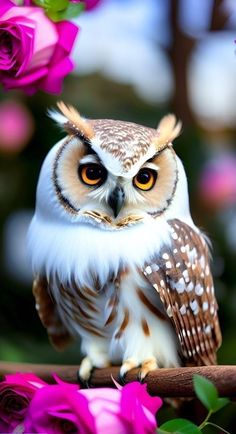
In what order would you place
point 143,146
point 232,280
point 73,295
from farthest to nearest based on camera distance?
point 232,280 → point 73,295 → point 143,146

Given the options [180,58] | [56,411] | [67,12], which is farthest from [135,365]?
[180,58]

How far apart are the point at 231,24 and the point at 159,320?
23.8 inches

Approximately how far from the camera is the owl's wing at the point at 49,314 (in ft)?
3.65

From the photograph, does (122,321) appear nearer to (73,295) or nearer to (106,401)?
(73,295)

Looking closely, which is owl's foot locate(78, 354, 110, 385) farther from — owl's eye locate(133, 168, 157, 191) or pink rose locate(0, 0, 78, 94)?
pink rose locate(0, 0, 78, 94)

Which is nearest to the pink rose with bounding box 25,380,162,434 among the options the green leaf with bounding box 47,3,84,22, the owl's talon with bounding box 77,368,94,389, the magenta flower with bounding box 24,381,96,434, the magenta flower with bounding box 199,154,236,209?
the magenta flower with bounding box 24,381,96,434

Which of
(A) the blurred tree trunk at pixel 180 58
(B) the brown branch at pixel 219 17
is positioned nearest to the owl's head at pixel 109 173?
(B) the brown branch at pixel 219 17

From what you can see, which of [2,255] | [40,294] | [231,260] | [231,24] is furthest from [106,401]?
[2,255]

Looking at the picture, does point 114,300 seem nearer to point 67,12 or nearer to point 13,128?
point 67,12

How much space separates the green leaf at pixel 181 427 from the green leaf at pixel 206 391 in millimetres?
27

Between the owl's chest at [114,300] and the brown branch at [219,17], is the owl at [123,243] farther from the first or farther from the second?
the brown branch at [219,17]

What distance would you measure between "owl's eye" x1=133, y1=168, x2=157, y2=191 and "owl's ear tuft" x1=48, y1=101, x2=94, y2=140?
8 cm

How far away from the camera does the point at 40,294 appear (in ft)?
3.70

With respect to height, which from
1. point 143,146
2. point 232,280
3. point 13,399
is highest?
point 143,146
